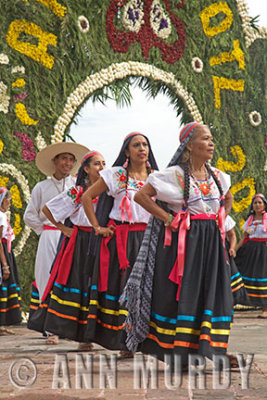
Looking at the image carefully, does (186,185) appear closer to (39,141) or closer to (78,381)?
(78,381)

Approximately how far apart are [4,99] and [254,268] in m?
4.28

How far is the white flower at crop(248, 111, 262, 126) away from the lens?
1042cm

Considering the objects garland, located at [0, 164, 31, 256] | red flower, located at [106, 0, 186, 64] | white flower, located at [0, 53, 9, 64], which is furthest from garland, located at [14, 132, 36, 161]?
red flower, located at [106, 0, 186, 64]

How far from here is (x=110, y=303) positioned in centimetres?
463

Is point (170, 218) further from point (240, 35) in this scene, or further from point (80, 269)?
point (240, 35)

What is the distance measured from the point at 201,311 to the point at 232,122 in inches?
273

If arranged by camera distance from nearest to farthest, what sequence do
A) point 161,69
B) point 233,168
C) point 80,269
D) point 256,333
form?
1. point 80,269
2. point 256,333
3. point 161,69
4. point 233,168

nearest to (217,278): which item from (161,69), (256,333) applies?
(256,333)

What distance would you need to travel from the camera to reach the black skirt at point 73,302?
501 centimetres

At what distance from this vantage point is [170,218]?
377cm

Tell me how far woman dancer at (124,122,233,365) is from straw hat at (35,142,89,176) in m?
2.49

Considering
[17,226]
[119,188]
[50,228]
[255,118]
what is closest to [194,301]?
[119,188]

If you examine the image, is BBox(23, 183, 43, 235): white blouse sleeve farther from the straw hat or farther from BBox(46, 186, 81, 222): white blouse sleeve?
BBox(46, 186, 81, 222): white blouse sleeve

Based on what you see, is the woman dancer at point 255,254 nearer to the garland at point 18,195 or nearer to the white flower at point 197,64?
the white flower at point 197,64
